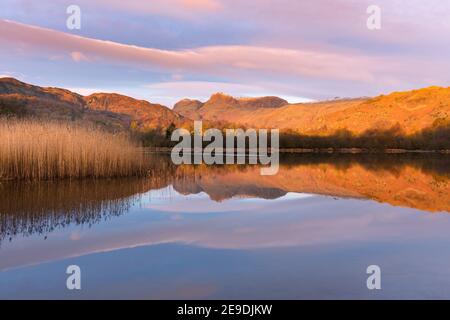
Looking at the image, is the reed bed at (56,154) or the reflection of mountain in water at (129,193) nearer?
the reflection of mountain in water at (129,193)

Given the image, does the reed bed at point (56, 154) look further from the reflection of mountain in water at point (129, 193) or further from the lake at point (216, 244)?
the lake at point (216, 244)

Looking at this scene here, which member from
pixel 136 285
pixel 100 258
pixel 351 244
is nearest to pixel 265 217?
pixel 351 244

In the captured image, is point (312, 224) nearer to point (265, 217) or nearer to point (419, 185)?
point (265, 217)

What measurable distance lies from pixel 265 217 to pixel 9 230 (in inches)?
162

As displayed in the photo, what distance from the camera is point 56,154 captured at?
40.2 ft

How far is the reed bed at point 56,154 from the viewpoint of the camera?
11.4 metres

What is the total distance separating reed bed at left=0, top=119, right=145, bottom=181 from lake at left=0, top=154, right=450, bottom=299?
37.7 inches

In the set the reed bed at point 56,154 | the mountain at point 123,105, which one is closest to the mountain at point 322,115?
the mountain at point 123,105

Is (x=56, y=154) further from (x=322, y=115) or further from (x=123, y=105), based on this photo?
(x=123, y=105)

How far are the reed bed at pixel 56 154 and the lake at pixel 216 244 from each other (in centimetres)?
96

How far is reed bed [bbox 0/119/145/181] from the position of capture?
11.4 meters

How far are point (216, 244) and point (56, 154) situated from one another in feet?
25.7

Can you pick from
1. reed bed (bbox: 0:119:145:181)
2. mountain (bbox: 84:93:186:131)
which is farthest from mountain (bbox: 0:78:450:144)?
reed bed (bbox: 0:119:145:181)
